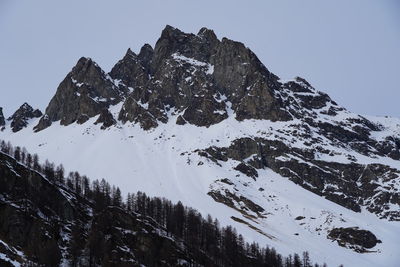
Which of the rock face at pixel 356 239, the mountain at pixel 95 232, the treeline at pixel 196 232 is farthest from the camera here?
the rock face at pixel 356 239

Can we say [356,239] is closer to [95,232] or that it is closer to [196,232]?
[196,232]

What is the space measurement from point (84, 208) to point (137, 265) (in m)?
25.5

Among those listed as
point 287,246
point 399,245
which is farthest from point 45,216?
point 399,245

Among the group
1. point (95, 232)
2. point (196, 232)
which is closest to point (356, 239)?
point (196, 232)

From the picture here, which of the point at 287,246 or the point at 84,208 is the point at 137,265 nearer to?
the point at 84,208

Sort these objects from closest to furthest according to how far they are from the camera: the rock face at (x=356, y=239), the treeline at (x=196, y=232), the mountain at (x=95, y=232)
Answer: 1. the mountain at (x=95, y=232)
2. the treeline at (x=196, y=232)
3. the rock face at (x=356, y=239)

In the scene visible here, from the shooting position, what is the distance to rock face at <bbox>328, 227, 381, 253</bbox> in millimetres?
194750

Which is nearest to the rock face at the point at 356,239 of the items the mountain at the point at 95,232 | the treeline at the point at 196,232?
the treeline at the point at 196,232

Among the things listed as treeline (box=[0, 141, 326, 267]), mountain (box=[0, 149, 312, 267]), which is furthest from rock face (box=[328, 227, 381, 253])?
mountain (box=[0, 149, 312, 267])

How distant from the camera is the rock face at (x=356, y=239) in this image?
639ft

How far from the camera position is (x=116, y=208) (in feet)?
444

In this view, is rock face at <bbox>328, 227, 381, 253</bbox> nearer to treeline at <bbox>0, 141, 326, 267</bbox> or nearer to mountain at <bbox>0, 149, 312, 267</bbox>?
treeline at <bbox>0, 141, 326, 267</bbox>

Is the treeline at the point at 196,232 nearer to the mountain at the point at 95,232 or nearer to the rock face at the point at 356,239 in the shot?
the mountain at the point at 95,232

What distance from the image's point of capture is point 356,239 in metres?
197
